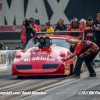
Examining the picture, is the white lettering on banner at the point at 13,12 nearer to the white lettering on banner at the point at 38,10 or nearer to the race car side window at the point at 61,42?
the white lettering on banner at the point at 38,10

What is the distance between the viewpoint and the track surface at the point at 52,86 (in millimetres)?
13742

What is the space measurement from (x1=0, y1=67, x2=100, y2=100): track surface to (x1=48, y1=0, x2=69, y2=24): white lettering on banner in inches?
664

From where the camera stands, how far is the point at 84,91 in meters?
14.6

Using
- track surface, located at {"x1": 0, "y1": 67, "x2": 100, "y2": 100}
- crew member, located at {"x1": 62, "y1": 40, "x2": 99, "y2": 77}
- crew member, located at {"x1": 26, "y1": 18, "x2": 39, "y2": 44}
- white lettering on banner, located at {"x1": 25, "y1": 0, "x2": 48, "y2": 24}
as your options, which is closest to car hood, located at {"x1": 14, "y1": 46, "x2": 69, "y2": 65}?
crew member, located at {"x1": 62, "y1": 40, "x2": 99, "y2": 77}

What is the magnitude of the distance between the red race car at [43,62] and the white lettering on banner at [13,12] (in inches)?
678

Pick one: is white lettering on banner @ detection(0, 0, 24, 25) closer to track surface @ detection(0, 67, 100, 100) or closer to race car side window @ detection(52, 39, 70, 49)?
race car side window @ detection(52, 39, 70, 49)

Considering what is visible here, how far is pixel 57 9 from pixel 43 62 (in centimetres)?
1842

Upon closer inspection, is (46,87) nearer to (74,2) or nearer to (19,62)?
(19,62)

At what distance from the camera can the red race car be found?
18.6 metres

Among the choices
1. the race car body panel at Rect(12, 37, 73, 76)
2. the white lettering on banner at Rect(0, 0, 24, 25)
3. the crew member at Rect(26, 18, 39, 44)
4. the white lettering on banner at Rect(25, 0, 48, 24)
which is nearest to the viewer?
the race car body panel at Rect(12, 37, 73, 76)

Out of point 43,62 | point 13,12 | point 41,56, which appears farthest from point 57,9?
point 43,62

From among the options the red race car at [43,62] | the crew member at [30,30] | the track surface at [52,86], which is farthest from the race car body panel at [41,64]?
the crew member at [30,30]

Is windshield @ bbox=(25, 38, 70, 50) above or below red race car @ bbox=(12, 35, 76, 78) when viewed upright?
above

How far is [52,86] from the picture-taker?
16.0 metres
